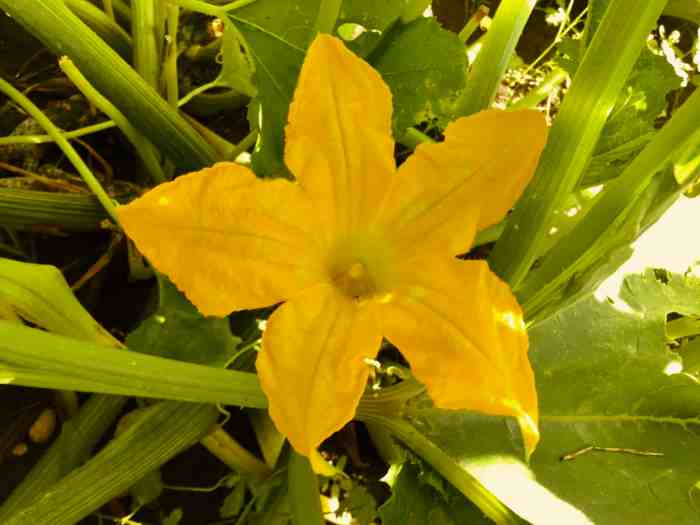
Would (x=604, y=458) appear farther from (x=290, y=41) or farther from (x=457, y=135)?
(x=290, y=41)

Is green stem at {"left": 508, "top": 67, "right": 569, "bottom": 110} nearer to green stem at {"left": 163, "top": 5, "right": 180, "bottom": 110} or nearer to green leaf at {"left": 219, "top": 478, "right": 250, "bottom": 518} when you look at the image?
green stem at {"left": 163, "top": 5, "right": 180, "bottom": 110}

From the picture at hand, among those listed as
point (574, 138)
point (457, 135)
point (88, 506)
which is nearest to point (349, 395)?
point (457, 135)

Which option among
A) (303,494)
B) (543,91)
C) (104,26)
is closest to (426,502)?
(303,494)

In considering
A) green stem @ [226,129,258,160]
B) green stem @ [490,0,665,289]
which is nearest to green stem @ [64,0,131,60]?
green stem @ [226,129,258,160]

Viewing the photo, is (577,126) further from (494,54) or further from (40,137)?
(40,137)

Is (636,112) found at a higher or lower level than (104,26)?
higher

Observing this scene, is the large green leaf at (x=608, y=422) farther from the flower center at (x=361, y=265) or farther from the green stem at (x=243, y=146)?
the green stem at (x=243, y=146)
